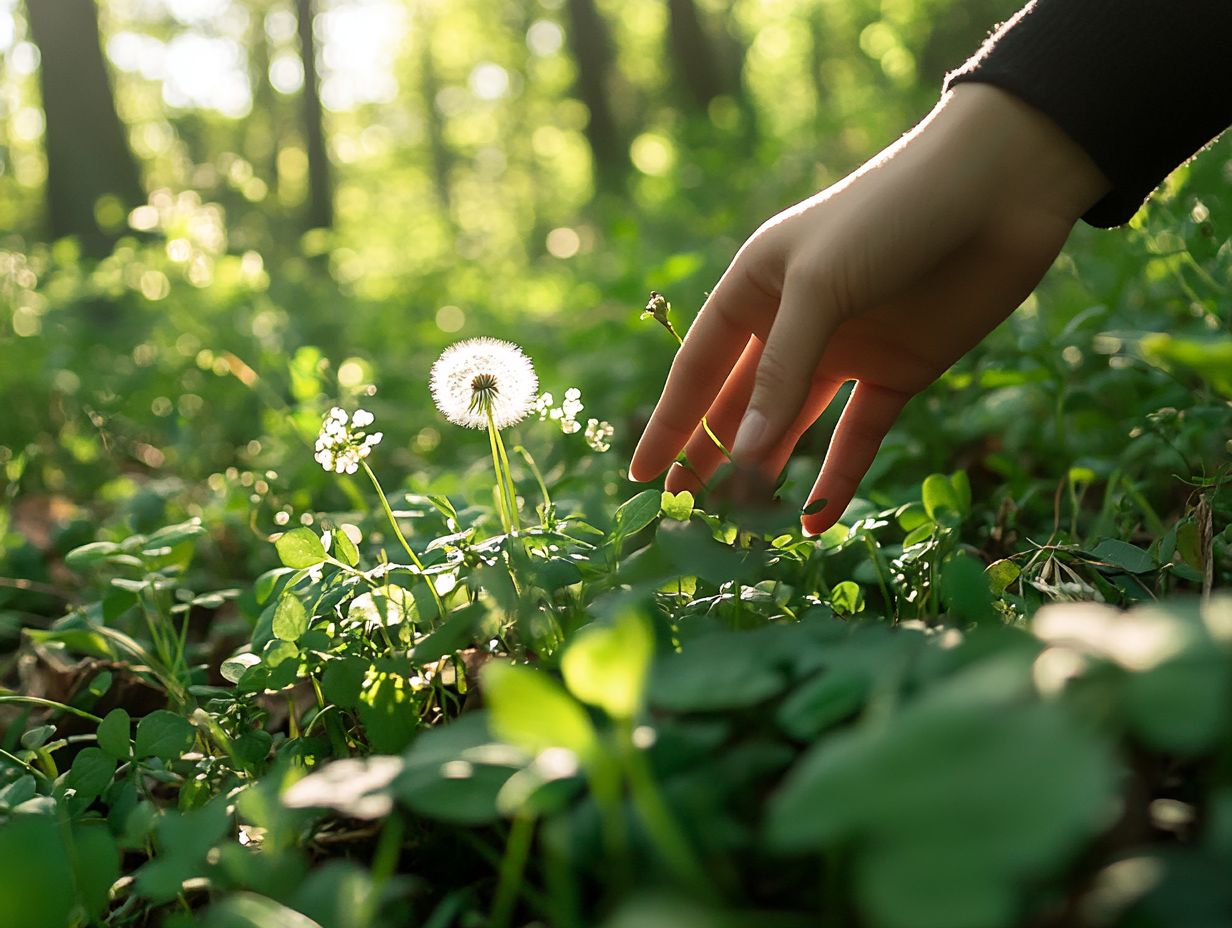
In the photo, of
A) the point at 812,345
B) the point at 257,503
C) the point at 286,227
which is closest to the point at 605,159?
the point at 286,227

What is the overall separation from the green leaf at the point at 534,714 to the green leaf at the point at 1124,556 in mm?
856

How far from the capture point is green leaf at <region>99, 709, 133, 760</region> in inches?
49.3

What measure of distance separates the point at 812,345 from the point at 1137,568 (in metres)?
0.49

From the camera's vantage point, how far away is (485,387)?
1.40 m

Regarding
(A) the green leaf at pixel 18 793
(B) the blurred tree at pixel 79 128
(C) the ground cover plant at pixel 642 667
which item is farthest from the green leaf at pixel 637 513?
(B) the blurred tree at pixel 79 128

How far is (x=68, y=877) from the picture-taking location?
2.81ft

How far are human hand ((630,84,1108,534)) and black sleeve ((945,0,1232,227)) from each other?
0.10 ft

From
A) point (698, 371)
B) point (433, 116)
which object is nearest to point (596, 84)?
point (698, 371)

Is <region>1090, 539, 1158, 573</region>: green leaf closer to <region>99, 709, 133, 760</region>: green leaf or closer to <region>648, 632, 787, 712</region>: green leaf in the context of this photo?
<region>648, 632, 787, 712</region>: green leaf

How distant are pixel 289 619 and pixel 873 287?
0.90 m

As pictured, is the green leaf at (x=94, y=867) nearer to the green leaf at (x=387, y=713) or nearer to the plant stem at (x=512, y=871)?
the green leaf at (x=387, y=713)

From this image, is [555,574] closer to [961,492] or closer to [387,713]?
[387,713]

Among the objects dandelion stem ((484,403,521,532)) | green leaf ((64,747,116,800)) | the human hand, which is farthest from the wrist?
green leaf ((64,747,116,800))

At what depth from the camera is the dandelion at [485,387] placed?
4.62ft
